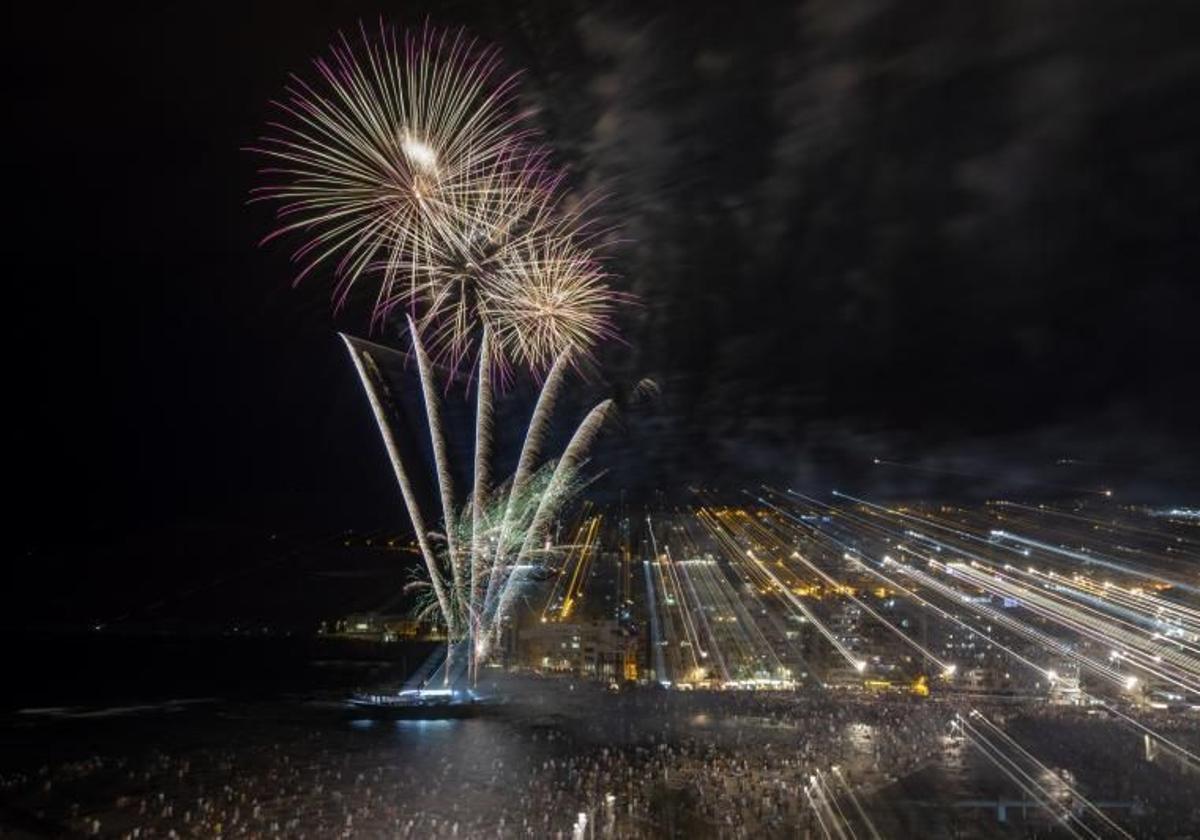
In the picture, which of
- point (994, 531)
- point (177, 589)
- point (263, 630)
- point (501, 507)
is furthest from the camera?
point (177, 589)

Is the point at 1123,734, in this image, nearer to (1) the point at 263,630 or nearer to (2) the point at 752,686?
(2) the point at 752,686

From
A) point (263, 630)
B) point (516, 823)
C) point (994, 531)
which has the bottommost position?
point (516, 823)

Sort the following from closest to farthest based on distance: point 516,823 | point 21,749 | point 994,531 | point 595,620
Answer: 1. point 516,823
2. point 21,749
3. point 595,620
4. point 994,531

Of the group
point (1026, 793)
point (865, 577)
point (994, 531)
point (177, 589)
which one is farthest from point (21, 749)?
point (177, 589)

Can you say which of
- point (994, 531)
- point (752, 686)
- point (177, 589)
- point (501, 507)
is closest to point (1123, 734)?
point (752, 686)

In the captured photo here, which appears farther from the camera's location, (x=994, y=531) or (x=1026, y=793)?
(x=994, y=531)

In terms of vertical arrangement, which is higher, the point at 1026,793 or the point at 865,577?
the point at 865,577

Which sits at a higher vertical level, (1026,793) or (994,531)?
(994,531)

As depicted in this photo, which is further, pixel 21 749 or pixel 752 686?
pixel 752 686

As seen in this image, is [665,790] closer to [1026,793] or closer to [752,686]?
[1026,793]
